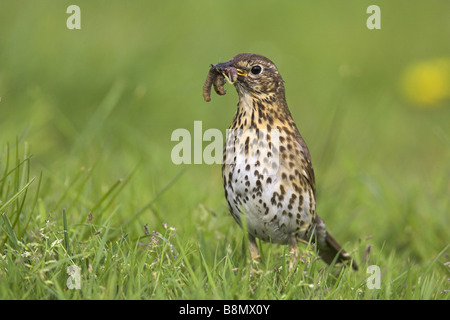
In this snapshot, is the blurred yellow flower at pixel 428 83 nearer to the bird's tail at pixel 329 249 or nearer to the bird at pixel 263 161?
the bird's tail at pixel 329 249

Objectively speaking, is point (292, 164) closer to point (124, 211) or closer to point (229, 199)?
point (229, 199)

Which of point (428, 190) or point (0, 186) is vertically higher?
point (0, 186)

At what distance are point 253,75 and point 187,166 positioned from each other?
1.21 metres

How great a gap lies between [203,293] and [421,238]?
303 cm

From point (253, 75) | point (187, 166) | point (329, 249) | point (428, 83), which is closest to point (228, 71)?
point (253, 75)

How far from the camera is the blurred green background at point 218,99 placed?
21.8ft

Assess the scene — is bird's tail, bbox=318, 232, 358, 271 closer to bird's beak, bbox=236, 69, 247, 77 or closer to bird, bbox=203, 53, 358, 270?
bird, bbox=203, 53, 358, 270

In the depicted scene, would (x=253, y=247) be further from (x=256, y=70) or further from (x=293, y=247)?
(x=256, y=70)

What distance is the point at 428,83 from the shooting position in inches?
435

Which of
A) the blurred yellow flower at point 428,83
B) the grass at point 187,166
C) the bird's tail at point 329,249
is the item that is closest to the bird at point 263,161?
the grass at point 187,166

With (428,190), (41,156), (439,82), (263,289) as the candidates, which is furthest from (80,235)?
(439,82)

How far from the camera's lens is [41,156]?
7555 mm

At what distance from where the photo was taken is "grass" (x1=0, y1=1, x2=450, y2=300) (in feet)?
14.2
